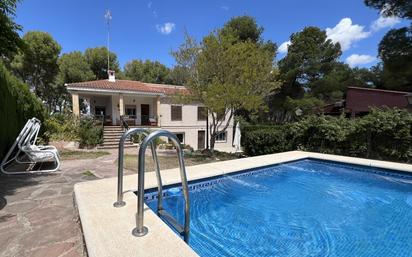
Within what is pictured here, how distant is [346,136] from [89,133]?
42.0ft

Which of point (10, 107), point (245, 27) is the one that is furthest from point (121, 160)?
point (245, 27)

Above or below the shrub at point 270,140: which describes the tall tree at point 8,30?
above

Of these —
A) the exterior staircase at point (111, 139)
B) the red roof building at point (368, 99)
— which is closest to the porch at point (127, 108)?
the exterior staircase at point (111, 139)

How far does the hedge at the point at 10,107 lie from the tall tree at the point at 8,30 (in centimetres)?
324

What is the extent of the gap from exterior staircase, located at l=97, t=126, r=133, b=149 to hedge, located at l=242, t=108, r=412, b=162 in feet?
25.3

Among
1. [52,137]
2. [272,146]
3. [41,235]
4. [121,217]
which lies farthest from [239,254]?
[52,137]

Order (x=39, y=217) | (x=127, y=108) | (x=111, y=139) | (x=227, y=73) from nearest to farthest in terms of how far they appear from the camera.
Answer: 1. (x=39, y=217)
2. (x=227, y=73)
3. (x=111, y=139)
4. (x=127, y=108)

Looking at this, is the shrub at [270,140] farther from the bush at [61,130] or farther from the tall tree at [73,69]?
the tall tree at [73,69]

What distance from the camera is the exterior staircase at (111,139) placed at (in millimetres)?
13516

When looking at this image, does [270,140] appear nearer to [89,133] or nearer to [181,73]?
[181,73]

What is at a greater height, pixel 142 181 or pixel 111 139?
pixel 142 181

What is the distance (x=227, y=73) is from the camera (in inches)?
381

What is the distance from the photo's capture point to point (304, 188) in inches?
237

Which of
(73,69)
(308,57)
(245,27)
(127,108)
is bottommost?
(127,108)
